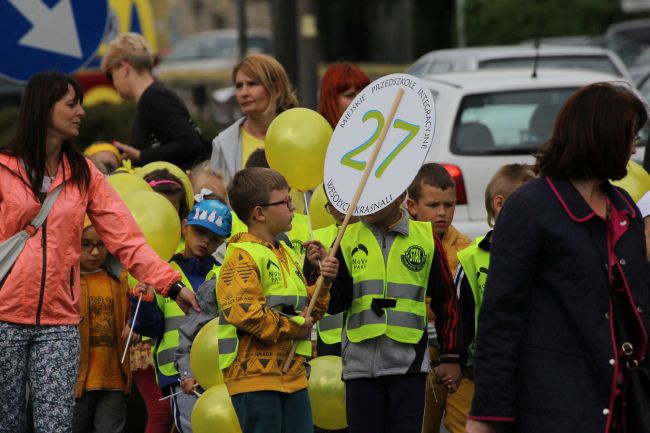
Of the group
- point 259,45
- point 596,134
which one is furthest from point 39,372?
point 259,45

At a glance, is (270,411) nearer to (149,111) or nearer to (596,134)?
(596,134)

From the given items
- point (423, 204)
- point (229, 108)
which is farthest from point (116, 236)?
point (229, 108)

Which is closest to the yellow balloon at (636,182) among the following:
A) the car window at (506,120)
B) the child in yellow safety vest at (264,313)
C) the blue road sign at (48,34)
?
the car window at (506,120)

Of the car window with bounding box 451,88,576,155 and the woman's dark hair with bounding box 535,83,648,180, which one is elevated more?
the woman's dark hair with bounding box 535,83,648,180

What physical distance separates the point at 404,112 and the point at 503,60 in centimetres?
783

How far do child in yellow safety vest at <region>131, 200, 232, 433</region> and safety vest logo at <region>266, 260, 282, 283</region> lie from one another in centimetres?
92

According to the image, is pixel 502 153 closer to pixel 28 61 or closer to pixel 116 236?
pixel 28 61

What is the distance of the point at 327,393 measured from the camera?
22.2 feet

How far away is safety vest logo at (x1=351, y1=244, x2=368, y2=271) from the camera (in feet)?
20.4

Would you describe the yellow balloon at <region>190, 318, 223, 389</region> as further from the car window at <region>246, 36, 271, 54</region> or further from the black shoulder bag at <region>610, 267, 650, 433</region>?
the car window at <region>246, 36, 271, 54</region>

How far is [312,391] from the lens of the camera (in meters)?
6.78

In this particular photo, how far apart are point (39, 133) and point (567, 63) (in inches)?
340

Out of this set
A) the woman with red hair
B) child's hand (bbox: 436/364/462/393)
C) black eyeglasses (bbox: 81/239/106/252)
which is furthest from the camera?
the woman with red hair

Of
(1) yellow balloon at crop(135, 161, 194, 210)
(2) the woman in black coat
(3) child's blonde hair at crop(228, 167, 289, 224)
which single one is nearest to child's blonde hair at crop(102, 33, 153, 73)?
(1) yellow balloon at crop(135, 161, 194, 210)
